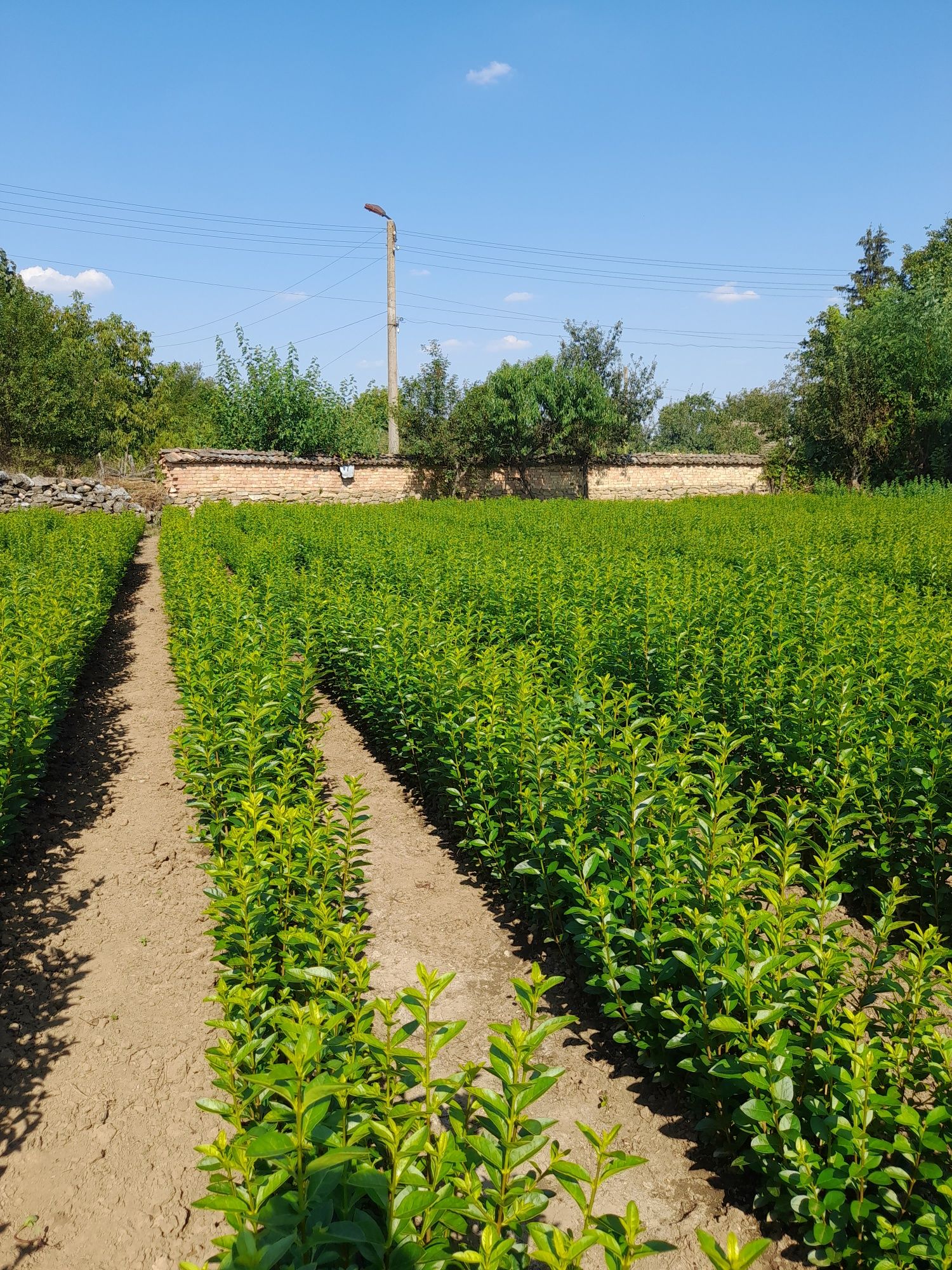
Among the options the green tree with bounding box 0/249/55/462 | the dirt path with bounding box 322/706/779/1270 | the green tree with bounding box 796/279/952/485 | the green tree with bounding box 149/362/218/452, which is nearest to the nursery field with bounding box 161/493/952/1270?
the dirt path with bounding box 322/706/779/1270

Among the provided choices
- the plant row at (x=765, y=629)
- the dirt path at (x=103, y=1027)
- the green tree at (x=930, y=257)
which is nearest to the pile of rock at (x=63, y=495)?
the plant row at (x=765, y=629)

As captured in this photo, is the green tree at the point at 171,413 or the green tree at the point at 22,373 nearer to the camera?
the green tree at the point at 22,373

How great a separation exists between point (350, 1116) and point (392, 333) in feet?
92.3

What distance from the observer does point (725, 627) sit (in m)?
6.88

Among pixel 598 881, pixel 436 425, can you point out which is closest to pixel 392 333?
pixel 436 425

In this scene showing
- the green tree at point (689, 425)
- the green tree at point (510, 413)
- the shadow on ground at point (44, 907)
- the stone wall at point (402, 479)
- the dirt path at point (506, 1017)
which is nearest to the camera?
the dirt path at point (506, 1017)

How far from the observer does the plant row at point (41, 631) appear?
515 centimetres

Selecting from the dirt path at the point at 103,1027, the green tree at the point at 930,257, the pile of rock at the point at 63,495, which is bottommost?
the dirt path at the point at 103,1027

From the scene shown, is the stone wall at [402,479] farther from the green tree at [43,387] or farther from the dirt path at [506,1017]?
the dirt path at [506,1017]

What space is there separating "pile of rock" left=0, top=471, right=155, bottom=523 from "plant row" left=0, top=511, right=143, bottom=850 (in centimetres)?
1114

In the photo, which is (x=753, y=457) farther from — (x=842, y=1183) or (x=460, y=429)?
(x=842, y=1183)

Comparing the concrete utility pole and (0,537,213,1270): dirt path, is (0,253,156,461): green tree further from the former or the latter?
(0,537,213,1270): dirt path

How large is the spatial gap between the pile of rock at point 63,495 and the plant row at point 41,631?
11.1m

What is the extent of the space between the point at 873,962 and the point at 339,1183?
1.91 metres
